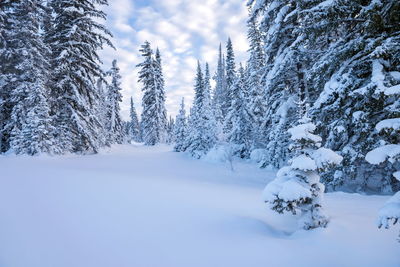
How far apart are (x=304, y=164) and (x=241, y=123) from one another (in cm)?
1801

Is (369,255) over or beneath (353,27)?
beneath

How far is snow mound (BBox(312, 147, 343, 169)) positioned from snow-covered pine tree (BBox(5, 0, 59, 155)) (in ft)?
45.8

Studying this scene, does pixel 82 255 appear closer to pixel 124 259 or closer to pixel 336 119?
pixel 124 259

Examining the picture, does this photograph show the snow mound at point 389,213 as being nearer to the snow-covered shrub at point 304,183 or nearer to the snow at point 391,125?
the snow at point 391,125

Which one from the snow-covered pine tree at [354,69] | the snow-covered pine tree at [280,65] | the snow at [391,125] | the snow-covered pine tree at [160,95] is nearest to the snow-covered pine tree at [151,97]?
the snow-covered pine tree at [160,95]

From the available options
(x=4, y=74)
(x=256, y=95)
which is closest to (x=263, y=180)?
(x=256, y=95)

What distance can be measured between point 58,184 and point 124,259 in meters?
4.40

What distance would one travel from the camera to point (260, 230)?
4633 millimetres

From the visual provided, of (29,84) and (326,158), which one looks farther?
(29,84)

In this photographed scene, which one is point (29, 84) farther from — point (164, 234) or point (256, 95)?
point (256, 95)

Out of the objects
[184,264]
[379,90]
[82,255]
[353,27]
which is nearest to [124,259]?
[82,255]

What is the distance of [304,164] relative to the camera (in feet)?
14.3

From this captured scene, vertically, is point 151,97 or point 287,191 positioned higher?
point 151,97

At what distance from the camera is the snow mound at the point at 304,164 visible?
4.31 m
